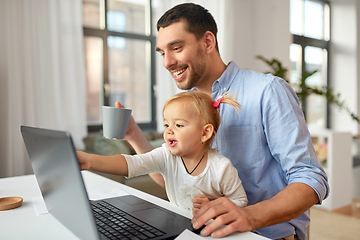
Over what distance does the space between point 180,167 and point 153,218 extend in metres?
0.31

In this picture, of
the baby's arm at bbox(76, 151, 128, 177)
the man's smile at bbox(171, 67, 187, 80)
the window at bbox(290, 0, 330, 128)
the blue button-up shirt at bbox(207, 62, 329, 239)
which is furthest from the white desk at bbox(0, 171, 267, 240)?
the window at bbox(290, 0, 330, 128)

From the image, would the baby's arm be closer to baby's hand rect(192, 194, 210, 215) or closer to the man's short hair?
baby's hand rect(192, 194, 210, 215)

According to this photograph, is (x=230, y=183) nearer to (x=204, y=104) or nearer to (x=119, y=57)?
(x=204, y=104)

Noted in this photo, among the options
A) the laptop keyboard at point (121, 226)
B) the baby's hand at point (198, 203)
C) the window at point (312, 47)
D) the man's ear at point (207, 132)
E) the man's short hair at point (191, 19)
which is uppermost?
the window at point (312, 47)

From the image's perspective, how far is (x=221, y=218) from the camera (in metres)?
0.75

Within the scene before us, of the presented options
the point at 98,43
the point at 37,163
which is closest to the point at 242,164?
the point at 37,163

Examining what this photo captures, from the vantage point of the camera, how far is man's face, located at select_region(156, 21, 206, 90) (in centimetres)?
125

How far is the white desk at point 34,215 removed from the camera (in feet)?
2.50

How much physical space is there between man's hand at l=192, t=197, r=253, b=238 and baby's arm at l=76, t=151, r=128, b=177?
0.31m

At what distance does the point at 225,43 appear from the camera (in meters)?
4.42

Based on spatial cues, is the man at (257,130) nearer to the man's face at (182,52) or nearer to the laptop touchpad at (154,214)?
the man's face at (182,52)

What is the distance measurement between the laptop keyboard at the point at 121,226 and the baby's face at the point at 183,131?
0.30 metres

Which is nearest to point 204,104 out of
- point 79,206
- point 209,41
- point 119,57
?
point 209,41

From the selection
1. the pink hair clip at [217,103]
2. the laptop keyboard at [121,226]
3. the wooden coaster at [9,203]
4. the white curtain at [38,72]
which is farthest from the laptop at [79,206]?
the white curtain at [38,72]
